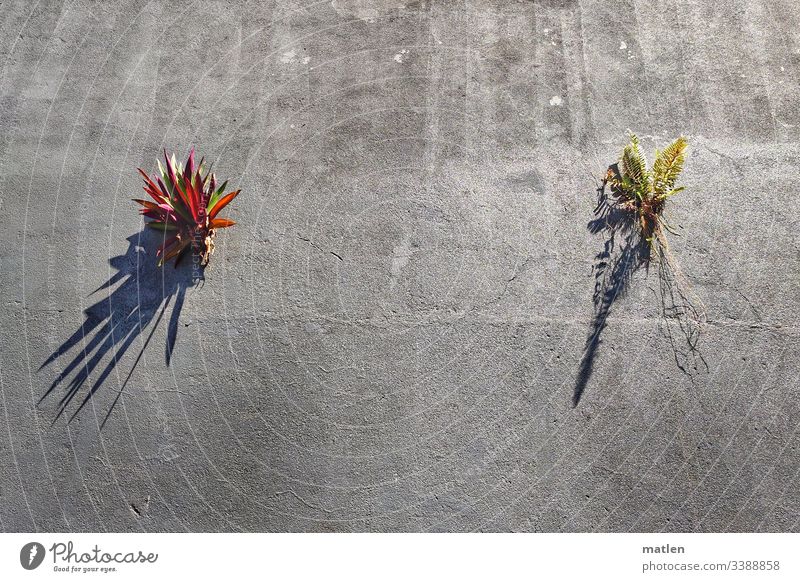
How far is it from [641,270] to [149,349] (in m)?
4.92

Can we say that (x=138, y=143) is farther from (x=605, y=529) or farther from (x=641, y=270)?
(x=605, y=529)

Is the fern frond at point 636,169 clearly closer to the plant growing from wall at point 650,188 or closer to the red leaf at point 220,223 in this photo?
the plant growing from wall at point 650,188

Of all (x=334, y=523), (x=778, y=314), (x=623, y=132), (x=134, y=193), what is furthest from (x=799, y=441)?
(x=134, y=193)

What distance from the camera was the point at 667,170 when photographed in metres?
6.03

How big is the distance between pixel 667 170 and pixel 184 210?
488 centimetres

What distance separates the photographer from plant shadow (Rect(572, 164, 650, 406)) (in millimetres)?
5656

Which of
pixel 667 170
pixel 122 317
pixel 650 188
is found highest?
pixel 667 170

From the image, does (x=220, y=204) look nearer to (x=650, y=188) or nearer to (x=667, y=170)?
(x=650, y=188)

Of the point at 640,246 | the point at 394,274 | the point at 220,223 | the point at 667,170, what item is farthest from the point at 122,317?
the point at 667,170

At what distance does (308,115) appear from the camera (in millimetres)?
6652

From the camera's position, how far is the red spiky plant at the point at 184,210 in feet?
18.9

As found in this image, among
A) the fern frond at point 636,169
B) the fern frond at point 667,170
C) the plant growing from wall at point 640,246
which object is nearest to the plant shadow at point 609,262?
the plant growing from wall at point 640,246

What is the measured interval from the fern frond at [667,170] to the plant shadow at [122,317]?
476cm

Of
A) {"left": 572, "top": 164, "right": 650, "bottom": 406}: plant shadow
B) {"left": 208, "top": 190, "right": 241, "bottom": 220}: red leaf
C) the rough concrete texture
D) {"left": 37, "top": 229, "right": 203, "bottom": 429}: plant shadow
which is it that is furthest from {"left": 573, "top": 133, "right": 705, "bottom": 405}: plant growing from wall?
{"left": 37, "top": 229, "right": 203, "bottom": 429}: plant shadow
